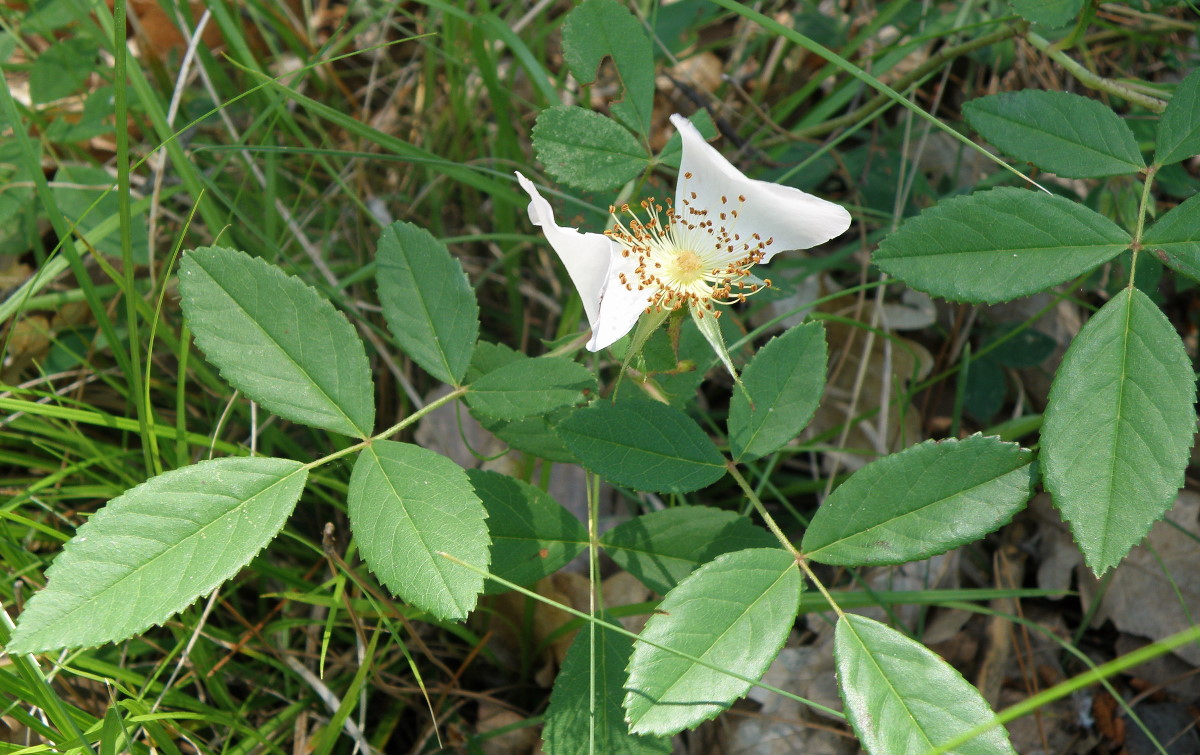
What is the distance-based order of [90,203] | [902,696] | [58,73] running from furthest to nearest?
[58,73] < [90,203] < [902,696]

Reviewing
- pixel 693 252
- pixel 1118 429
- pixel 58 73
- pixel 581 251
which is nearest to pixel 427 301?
pixel 581 251

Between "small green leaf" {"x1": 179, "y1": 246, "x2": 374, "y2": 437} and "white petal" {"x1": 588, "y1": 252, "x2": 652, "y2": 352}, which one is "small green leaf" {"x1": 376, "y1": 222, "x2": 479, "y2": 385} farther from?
"white petal" {"x1": 588, "y1": 252, "x2": 652, "y2": 352}

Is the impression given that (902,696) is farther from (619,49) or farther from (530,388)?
(619,49)

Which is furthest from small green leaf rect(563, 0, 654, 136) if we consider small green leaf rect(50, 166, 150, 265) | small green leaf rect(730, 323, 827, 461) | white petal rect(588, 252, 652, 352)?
small green leaf rect(50, 166, 150, 265)

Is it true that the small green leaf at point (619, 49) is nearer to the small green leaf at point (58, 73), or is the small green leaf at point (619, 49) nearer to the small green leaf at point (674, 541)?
the small green leaf at point (674, 541)

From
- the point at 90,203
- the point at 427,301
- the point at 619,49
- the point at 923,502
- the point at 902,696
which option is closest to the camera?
the point at 902,696

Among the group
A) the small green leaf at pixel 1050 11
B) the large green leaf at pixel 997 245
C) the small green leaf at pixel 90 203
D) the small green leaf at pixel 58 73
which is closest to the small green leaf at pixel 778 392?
the large green leaf at pixel 997 245

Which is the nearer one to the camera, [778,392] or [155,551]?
[155,551]
